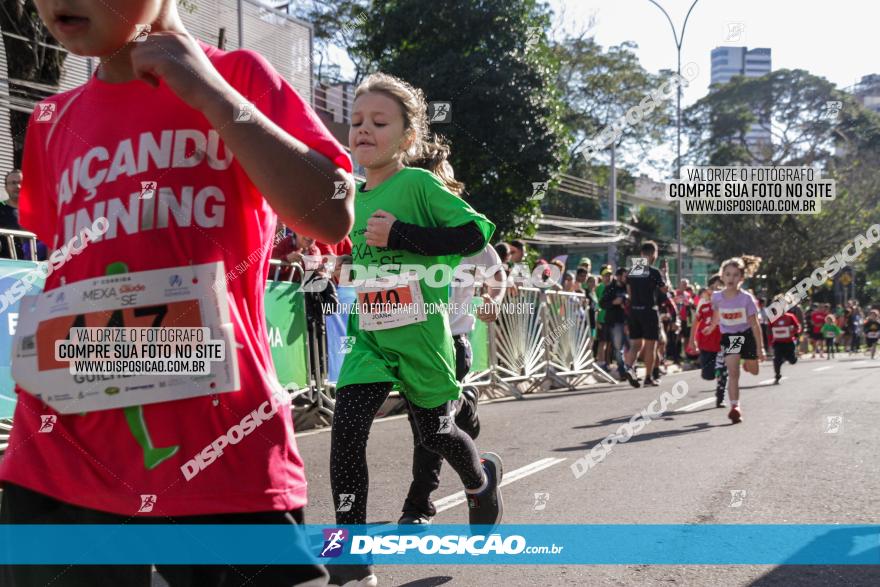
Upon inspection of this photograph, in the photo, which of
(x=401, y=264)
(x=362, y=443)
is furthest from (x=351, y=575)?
(x=401, y=264)

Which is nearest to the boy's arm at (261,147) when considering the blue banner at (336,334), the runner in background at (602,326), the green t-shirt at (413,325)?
the green t-shirt at (413,325)

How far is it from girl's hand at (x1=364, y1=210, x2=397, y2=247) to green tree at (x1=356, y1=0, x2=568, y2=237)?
1703 centimetres

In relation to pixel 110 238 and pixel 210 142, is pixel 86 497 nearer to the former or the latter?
pixel 110 238

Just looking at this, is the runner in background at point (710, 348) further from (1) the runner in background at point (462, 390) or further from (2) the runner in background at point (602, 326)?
(1) the runner in background at point (462, 390)

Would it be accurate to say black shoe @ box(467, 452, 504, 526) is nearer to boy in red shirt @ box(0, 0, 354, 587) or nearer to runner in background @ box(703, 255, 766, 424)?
boy in red shirt @ box(0, 0, 354, 587)

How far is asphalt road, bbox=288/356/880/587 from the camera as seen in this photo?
4074mm

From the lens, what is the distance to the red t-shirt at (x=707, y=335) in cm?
1240

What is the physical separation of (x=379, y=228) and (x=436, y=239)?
235 mm

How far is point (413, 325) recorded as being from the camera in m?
3.95

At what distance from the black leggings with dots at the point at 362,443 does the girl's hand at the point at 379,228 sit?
1.86ft

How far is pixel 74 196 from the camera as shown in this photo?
185 cm

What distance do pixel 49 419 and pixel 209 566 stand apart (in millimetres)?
412

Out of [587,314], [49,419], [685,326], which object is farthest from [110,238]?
[685,326]

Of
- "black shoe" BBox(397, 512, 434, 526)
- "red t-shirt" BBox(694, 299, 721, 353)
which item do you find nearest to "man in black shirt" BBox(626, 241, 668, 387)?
"red t-shirt" BBox(694, 299, 721, 353)
